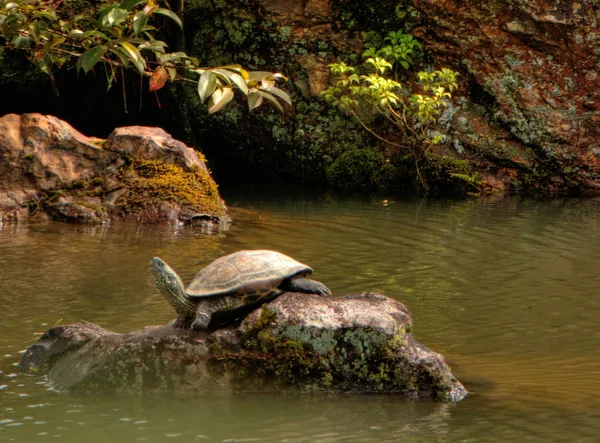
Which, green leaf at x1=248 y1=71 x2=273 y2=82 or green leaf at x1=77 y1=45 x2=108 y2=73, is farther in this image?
green leaf at x1=248 y1=71 x2=273 y2=82

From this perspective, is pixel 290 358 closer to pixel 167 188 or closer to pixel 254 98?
pixel 254 98

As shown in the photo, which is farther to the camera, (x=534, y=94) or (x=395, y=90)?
(x=395, y=90)

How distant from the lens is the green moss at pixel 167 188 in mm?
10625

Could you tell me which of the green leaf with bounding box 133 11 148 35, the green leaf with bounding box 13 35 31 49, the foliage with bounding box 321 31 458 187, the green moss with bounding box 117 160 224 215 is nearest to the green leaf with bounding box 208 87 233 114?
the green leaf with bounding box 133 11 148 35

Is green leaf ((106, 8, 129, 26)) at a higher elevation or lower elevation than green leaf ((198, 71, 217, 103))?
higher

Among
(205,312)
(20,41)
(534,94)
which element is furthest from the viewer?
(534,94)

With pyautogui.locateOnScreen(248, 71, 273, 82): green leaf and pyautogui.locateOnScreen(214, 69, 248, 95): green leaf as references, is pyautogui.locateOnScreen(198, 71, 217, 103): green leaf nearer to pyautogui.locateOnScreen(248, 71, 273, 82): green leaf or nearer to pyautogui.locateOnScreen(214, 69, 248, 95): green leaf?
pyautogui.locateOnScreen(214, 69, 248, 95): green leaf

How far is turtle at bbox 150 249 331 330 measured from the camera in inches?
194

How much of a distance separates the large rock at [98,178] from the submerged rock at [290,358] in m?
5.39

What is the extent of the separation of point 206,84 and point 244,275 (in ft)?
6.41

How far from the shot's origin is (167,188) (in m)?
10.7

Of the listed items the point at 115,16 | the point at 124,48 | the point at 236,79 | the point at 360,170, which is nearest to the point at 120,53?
the point at 124,48

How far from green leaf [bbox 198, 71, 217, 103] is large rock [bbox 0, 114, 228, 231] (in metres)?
7.12

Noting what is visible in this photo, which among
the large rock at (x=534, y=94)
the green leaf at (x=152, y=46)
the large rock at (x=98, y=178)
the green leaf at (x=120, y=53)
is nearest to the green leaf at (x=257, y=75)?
the green leaf at (x=152, y=46)
